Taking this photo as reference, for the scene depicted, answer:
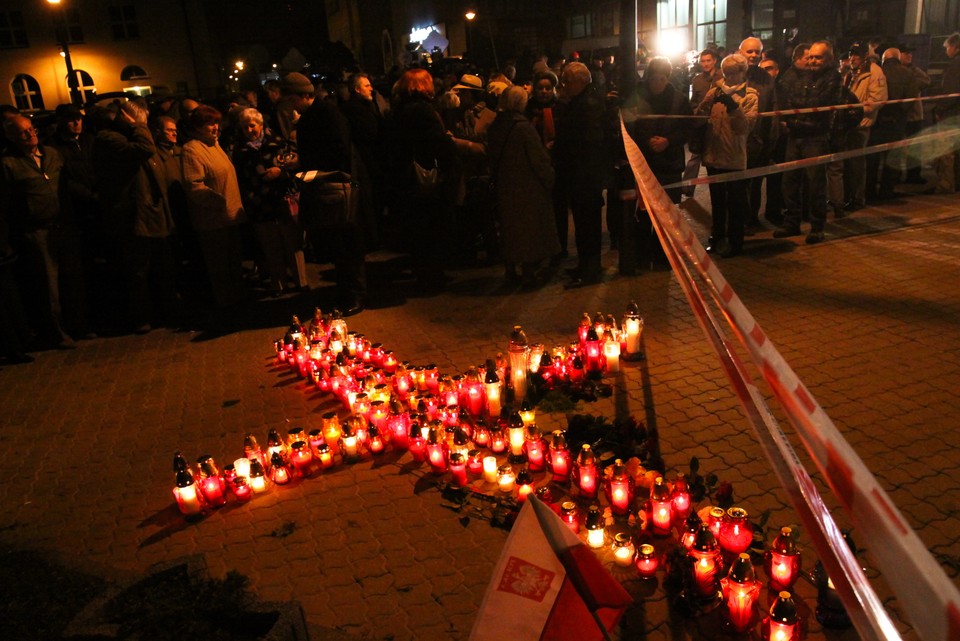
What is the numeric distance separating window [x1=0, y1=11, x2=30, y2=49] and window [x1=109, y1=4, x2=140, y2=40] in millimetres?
4229

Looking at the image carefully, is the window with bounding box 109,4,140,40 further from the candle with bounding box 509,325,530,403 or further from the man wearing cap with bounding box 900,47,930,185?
the candle with bounding box 509,325,530,403

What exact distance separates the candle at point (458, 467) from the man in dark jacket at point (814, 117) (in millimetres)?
6516

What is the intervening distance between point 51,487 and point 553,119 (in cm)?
615

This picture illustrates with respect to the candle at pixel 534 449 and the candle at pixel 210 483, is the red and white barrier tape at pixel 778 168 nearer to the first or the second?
the candle at pixel 534 449

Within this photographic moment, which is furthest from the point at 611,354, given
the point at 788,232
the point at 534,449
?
the point at 788,232

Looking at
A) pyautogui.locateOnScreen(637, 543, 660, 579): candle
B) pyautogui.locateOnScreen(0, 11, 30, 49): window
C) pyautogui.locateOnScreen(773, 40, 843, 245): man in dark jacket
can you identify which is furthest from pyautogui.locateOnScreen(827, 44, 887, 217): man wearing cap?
pyautogui.locateOnScreen(0, 11, 30, 49): window

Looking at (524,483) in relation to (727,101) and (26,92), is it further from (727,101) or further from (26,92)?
(26,92)

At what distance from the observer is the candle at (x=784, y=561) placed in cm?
340

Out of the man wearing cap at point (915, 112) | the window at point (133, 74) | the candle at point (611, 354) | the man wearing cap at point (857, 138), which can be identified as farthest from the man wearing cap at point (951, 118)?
the window at point (133, 74)

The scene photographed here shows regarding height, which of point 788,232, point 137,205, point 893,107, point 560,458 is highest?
point 893,107

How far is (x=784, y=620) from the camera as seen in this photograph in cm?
303

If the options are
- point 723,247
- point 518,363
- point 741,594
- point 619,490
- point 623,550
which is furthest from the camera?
point 723,247

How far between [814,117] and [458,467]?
22.4 feet

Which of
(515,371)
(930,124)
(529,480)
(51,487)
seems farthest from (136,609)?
(930,124)
